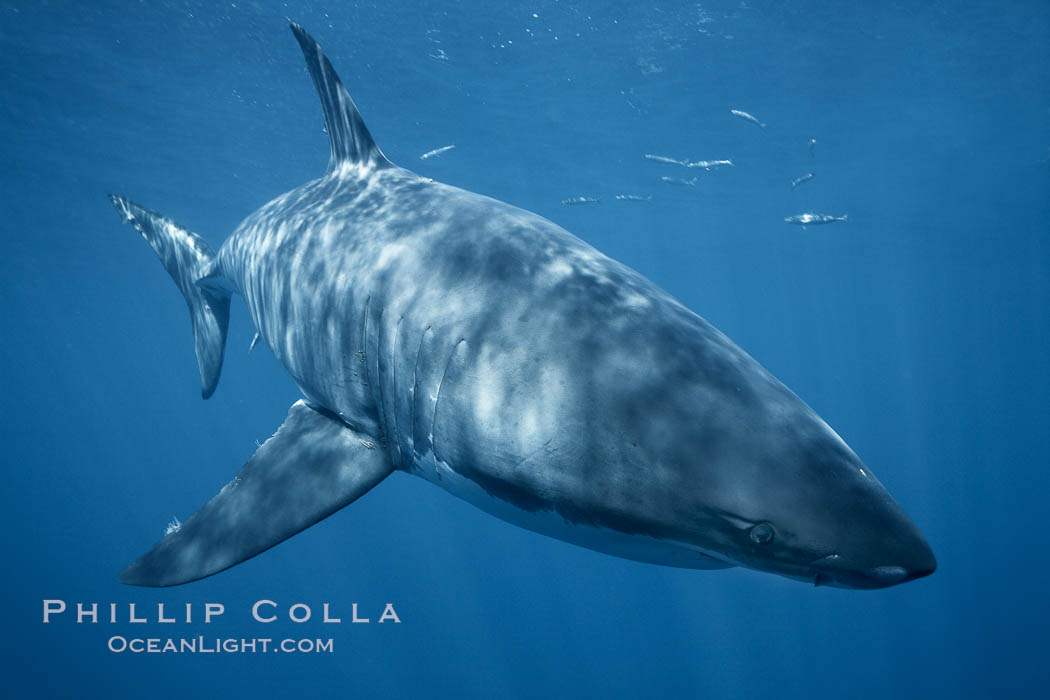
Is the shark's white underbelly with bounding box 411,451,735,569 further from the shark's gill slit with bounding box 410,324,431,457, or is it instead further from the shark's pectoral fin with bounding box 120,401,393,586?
the shark's pectoral fin with bounding box 120,401,393,586

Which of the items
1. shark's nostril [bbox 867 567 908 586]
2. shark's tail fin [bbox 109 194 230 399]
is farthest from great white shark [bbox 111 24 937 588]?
shark's tail fin [bbox 109 194 230 399]

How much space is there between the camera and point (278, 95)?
17000 mm

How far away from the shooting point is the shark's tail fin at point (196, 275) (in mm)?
6938

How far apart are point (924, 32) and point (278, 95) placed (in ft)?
56.3

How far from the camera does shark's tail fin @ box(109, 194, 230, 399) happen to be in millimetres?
6938

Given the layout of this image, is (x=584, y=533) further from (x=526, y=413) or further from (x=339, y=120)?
(x=339, y=120)

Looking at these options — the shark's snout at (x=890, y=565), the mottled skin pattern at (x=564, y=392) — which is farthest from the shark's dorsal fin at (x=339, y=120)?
the shark's snout at (x=890, y=565)

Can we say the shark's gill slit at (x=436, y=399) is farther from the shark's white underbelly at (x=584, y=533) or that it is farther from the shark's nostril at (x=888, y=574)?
the shark's nostril at (x=888, y=574)

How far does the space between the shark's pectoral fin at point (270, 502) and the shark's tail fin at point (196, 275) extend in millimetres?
3803

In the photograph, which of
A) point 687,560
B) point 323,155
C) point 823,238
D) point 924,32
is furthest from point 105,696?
point 823,238

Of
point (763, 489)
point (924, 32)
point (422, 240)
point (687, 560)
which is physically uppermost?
point (924, 32)

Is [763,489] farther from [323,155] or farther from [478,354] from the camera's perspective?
[323,155]

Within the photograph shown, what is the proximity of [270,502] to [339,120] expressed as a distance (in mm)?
3162

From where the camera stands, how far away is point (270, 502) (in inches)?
125
